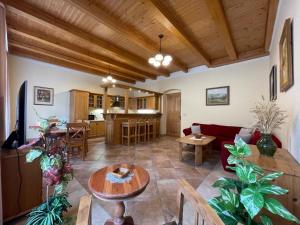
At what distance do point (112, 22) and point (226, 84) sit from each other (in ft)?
14.3

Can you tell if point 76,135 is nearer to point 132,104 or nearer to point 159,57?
point 159,57

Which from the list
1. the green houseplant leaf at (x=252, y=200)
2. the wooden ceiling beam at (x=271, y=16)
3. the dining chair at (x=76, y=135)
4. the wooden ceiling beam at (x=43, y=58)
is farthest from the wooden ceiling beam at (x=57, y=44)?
the green houseplant leaf at (x=252, y=200)

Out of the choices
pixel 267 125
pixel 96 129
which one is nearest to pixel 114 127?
pixel 96 129

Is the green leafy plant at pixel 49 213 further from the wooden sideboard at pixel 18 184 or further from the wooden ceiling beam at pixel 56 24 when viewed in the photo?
the wooden ceiling beam at pixel 56 24

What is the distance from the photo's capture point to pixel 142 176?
4.99ft

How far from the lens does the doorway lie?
281 inches

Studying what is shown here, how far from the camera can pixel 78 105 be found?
19.7ft

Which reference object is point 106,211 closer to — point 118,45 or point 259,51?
point 118,45

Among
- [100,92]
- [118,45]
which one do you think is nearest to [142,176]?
[118,45]

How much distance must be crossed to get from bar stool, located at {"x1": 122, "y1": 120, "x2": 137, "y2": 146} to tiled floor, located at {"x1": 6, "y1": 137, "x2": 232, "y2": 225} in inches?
51.0

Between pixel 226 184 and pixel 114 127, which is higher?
pixel 226 184

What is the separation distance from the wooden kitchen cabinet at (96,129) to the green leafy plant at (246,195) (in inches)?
251

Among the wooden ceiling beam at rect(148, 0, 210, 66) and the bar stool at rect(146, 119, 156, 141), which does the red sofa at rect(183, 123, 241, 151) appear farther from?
the wooden ceiling beam at rect(148, 0, 210, 66)

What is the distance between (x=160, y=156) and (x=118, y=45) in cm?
345
